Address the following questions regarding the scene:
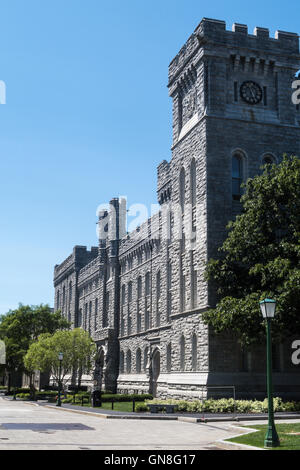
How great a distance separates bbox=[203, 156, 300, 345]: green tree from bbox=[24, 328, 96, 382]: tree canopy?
24.8 m

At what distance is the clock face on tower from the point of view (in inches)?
1416

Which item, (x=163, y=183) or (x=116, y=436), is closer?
(x=116, y=436)

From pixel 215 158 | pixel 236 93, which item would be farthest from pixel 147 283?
pixel 236 93

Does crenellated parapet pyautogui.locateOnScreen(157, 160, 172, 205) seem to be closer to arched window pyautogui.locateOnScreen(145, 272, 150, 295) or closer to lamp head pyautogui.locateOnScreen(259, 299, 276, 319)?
arched window pyautogui.locateOnScreen(145, 272, 150, 295)

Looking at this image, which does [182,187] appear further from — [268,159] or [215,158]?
[268,159]

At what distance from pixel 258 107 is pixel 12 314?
41.2 meters

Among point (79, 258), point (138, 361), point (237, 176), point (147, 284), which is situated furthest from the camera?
point (79, 258)

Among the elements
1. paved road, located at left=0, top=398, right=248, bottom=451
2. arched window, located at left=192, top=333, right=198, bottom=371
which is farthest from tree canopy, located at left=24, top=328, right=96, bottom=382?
paved road, located at left=0, top=398, right=248, bottom=451

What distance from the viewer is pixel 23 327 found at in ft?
213

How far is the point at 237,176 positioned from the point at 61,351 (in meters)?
25.4

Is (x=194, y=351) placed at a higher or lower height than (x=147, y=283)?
lower

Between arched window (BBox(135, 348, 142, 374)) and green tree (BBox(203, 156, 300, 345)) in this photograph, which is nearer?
green tree (BBox(203, 156, 300, 345))

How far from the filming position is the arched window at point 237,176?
34781mm
